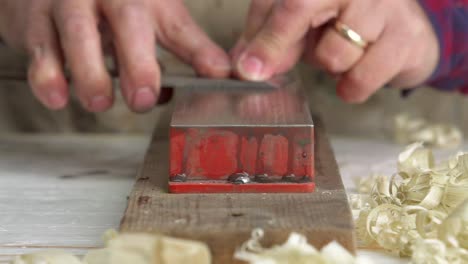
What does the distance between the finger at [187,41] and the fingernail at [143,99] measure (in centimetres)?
9

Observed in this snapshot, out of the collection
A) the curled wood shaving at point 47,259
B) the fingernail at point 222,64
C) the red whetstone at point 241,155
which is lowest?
the curled wood shaving at point 47,259

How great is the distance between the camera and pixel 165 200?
0.70 meters

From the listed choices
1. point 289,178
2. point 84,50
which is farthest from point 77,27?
point 289,178

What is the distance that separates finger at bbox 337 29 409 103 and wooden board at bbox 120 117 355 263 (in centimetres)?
30

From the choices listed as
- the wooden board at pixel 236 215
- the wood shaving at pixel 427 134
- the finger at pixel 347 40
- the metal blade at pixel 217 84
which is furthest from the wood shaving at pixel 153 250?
the wood shaving at pixel 427 134

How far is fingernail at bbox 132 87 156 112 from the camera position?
0.96 meters

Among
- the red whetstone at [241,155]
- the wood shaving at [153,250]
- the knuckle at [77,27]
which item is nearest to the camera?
the wood shaving at [153,250]

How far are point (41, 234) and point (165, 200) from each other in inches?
5.3

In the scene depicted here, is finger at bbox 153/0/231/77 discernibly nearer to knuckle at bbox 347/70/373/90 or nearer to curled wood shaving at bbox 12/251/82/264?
knuckle at bbox 347/70/373/90

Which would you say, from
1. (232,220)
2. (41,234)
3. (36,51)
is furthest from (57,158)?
(232,220)

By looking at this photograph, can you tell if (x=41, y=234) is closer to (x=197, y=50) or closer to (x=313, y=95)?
(x=197, y=50)

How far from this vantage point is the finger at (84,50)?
944 mm

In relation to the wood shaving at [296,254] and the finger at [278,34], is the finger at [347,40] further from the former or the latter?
the wood shaving at [296,254]

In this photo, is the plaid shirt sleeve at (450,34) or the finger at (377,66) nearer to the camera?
the finger at (377,66)
